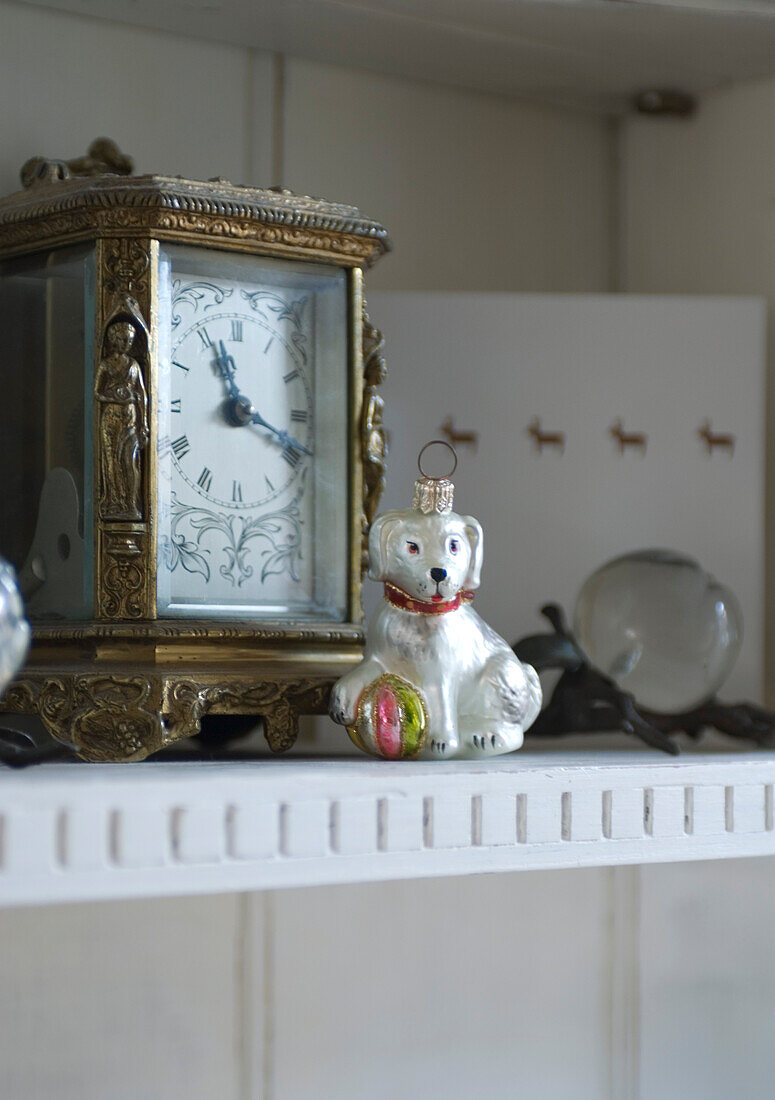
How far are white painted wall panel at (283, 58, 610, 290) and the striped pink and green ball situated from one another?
1.38 feet

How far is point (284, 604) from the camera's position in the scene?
2.57 ft

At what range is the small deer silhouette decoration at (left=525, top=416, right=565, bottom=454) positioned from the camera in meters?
1.01

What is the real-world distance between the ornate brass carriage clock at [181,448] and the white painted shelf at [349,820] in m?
0.05

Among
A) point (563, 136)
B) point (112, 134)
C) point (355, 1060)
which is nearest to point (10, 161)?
point (112, 134)

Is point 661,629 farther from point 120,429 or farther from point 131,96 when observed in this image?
point 131,96

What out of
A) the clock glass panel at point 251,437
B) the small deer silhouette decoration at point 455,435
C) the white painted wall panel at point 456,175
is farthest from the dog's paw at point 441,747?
the white painted wall panel at point 456,175

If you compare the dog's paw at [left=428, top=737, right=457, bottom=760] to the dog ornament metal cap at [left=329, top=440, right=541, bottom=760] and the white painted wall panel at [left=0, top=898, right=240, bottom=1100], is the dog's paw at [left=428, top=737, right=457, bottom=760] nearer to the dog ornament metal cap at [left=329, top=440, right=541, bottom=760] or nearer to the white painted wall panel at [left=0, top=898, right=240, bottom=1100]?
the dog ornament metal cap at [left=329, top=440, right=541, bottom=760]

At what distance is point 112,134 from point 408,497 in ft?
1.01

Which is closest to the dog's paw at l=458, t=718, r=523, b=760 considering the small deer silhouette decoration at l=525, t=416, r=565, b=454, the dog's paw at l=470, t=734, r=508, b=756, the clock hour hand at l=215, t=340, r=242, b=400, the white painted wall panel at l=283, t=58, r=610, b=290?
the dog's paw at l=470, t=734, r=508, b=756

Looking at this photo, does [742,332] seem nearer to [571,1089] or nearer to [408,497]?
[408,497]

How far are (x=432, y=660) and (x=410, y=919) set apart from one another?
327mm

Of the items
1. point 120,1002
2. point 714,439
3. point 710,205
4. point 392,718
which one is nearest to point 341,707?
point 392,718

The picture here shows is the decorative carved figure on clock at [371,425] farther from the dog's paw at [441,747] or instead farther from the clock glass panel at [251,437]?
the dog's paw at [441,747]

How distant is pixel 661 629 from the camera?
2.86 ft
